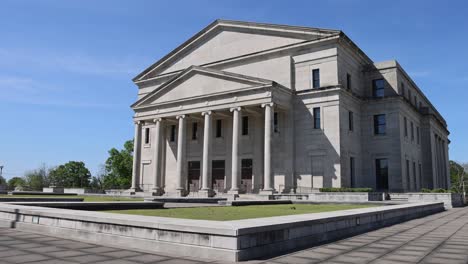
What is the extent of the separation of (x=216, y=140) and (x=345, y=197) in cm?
2062

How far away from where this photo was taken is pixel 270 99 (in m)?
39.1

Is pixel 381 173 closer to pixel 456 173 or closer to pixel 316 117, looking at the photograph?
pixel 316 117

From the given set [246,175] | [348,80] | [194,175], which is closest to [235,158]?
[246,175]

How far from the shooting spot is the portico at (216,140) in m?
40.0

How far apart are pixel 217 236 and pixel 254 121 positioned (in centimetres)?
3737

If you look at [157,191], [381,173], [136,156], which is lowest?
[157,191]

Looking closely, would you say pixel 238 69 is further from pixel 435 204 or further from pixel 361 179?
pixel 435 204

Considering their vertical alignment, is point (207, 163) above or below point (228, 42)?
below

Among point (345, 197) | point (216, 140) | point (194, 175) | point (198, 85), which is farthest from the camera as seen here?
point (194, 175)

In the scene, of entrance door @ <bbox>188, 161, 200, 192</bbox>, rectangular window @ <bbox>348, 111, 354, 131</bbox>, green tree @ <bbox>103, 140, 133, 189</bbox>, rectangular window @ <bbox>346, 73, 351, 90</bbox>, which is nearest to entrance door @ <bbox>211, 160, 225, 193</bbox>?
entrance door @ <bbox>188, 161, 200, 192</bbox>

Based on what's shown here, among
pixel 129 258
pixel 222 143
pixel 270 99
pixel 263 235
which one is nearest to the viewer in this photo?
pixel 129 258

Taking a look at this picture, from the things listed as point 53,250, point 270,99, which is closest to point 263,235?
point 53,250

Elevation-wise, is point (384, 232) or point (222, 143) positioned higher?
point (222, 143)

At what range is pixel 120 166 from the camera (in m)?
93.0
